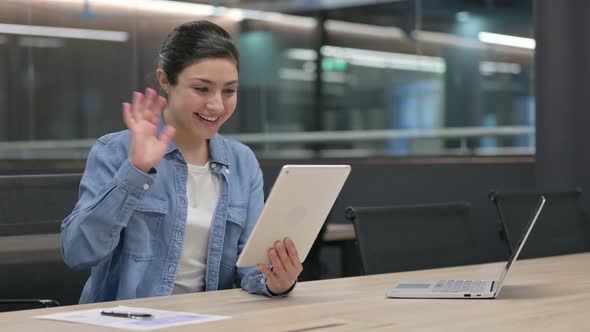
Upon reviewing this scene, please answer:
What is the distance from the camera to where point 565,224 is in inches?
149

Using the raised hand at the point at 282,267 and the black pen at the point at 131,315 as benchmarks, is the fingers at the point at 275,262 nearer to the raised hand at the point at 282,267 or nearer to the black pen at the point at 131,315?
the raised hand at the point at 282,267

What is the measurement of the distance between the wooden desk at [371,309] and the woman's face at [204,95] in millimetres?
447

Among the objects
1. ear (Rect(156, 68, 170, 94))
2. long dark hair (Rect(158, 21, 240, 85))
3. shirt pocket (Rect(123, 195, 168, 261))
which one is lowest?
shirt pocket (Rect(123, 195, 168, 261))

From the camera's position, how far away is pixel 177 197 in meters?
2.49

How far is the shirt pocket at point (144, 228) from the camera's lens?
2400 mm

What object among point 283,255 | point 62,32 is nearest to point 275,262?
point 283,255

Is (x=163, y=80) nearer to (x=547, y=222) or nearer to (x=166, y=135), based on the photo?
(x=166, y=135)

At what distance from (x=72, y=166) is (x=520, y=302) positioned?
3.05m

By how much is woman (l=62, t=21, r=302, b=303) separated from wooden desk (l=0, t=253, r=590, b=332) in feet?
0.42

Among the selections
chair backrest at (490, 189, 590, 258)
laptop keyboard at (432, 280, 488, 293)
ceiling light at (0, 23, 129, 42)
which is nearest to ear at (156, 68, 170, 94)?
laptop keyboard at (432, 280, 488, 293)

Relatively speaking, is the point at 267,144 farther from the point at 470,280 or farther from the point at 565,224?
the point at 470,280

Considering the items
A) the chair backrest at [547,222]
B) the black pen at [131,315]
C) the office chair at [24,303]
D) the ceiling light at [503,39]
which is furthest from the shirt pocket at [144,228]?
the ceiling light at [503,39]

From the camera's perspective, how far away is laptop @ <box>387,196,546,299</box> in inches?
88.7

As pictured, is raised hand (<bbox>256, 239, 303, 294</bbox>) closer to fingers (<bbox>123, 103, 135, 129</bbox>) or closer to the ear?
fingers (<bbox>123, 103, 135, 129</bbox>)
